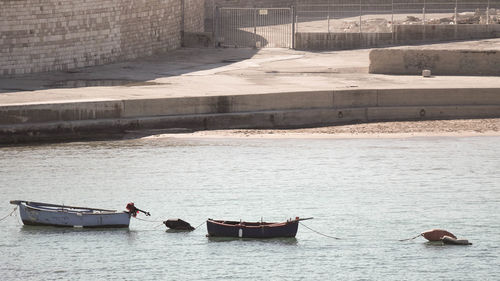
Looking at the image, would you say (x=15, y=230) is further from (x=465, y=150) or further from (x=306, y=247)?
(x=465, y=150)

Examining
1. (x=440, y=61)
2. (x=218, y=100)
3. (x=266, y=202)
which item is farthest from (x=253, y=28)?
(x=266, y=202)

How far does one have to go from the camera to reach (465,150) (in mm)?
38281

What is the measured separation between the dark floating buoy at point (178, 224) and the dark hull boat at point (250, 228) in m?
0.71

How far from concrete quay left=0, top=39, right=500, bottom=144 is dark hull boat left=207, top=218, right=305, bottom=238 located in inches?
431

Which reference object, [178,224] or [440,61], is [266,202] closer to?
[178,224]

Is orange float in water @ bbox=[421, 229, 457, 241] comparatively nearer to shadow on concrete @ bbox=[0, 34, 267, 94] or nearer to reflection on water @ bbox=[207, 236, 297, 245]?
reflection on water @ bbox=[207, 236, 297, 245]

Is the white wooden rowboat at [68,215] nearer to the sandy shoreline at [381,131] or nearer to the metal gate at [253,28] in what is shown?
the sandy shoreline at [381,131]

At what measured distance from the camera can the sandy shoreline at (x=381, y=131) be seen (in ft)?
132

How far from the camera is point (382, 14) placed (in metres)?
64.6

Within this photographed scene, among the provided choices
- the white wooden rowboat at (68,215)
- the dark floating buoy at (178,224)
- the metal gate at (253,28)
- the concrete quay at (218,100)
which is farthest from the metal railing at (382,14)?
the white wooden rowboat at (68,215)

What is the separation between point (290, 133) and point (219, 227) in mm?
11763

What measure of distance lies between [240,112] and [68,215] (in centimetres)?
1193

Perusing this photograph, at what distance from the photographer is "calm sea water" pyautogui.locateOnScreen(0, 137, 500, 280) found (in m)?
27.8

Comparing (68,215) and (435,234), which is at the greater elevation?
(68,215)
